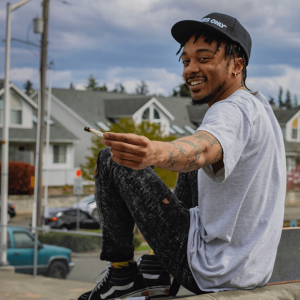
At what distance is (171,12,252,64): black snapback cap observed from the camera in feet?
6.19

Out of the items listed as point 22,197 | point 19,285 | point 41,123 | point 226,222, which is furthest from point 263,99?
point 22,197

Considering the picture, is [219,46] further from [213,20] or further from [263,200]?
[263,200]

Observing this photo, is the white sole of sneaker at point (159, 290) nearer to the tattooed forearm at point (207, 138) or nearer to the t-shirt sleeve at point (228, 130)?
the t-shirt sleeve at point (228, 130)

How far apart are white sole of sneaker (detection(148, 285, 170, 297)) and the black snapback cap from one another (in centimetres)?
131

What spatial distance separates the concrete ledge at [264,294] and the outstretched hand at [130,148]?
0.75 m

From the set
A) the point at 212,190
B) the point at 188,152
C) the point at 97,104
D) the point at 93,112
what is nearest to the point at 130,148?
the point at 188,152

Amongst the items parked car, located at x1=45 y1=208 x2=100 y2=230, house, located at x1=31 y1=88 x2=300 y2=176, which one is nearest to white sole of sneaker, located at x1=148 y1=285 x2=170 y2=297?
parked car, located at x1=45 y1=208 x2=100 y2=230

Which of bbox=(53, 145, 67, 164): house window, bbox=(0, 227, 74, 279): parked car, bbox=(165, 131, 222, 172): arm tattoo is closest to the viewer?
bbox=(165, 131, 222, 172): arm tattoo

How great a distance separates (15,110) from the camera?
30328 millimetres

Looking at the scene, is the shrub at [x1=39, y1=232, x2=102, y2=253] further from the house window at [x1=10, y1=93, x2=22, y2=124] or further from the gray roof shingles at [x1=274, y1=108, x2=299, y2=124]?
the gray roof shingles at [x1=274, y1=108, x2=299, y2=124]

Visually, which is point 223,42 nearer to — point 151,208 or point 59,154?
point 151,208

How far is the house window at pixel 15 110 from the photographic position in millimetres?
30141

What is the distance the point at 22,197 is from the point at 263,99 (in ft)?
83.8

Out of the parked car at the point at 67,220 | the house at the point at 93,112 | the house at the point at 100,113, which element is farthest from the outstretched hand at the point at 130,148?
the house at the point at 93,112
